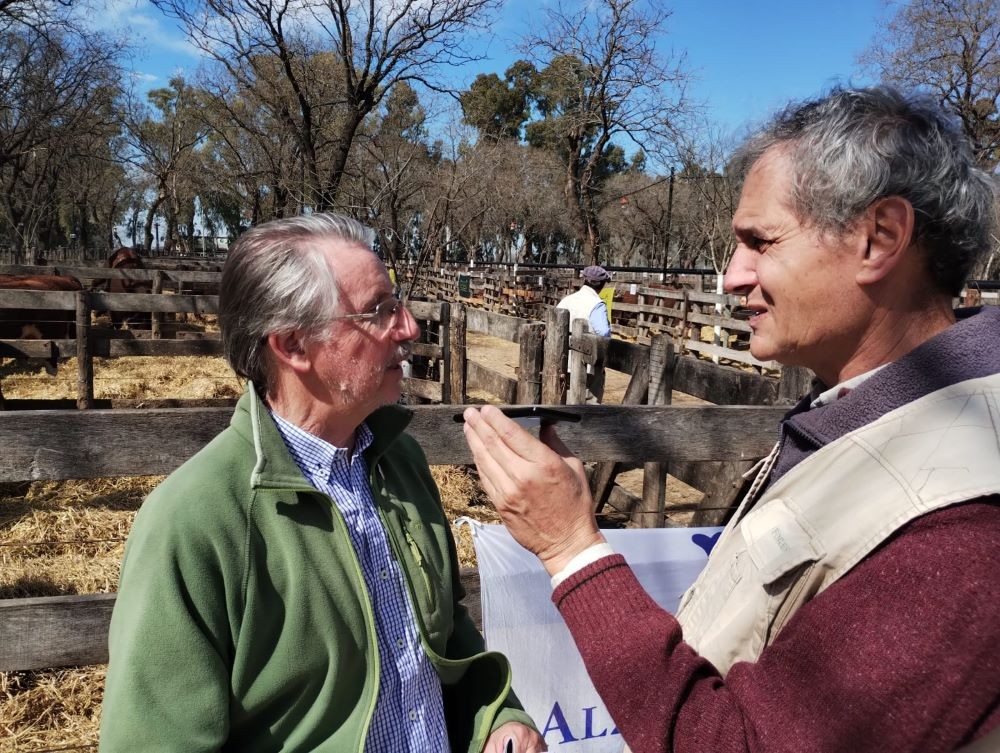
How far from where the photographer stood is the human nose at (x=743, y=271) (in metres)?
1.45

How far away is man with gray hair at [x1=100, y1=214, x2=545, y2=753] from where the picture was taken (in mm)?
1378

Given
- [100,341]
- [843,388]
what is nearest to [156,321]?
[100,341]

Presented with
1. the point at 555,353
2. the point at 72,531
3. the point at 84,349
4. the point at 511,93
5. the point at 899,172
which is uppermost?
the point at 511,93

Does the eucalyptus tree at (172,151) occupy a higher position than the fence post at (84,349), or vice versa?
the eucalyptus tree at (172,151)

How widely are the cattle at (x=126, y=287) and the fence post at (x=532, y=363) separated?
9.14 metres

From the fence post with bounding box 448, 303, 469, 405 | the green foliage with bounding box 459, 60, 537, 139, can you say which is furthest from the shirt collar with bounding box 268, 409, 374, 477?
the green foliage with bounding box 459, 60, 537, 139

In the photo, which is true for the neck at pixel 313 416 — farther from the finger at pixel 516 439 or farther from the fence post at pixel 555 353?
the fence post at pixel 555 353

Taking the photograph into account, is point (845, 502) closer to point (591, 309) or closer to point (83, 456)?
point (83, 456)

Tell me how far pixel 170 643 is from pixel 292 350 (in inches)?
29.4

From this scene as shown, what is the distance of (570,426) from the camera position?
9.57ft

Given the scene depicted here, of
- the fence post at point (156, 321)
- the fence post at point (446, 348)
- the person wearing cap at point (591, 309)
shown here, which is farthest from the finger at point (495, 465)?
the fence post at point (156, 321)

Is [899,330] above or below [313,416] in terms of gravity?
above

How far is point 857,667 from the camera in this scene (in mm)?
955

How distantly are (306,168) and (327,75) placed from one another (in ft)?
7.94
